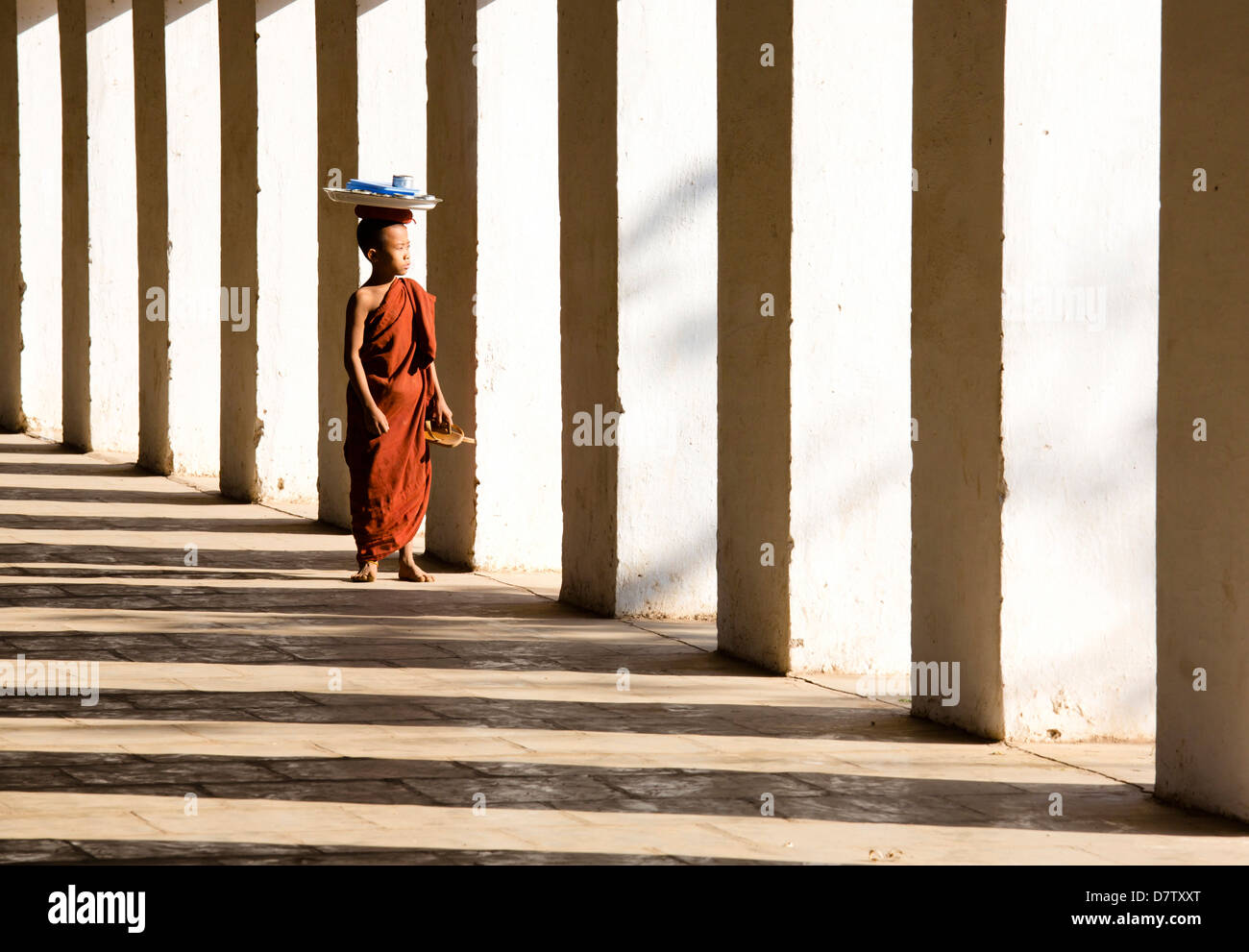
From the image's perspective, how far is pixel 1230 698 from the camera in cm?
564

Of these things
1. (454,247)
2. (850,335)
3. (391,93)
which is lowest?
(850,335)

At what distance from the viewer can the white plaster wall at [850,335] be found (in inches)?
314

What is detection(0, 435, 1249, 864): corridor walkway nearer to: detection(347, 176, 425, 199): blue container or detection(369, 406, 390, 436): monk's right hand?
detection(369, 406, 390, 436): monk's right hand

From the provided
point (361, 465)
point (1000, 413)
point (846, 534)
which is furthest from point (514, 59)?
point (1000, 413)

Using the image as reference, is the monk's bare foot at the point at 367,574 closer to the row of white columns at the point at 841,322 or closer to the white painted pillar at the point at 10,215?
Answer: the row of white columns at the point at 841,322

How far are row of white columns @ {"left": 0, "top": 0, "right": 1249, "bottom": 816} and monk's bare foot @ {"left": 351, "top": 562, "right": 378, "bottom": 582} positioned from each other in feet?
2.46

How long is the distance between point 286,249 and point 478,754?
26.9 ft

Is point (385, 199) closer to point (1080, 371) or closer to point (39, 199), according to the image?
point (1080, 371)

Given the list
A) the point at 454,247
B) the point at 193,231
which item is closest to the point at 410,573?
the point at 454,247

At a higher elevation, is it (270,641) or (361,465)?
(361,465)

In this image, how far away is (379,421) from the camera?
1015 cm

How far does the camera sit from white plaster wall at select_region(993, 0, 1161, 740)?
6664 mm
